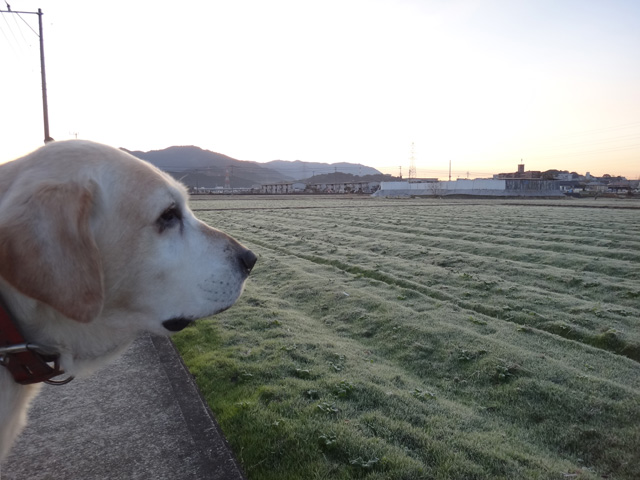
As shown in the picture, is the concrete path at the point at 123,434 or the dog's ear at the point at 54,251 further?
the concrete path at the point at 123,434

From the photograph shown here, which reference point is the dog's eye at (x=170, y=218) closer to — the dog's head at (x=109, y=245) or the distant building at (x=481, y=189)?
the dog's head at (x=109, y=245)

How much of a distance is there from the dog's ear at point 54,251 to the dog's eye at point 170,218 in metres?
0.43

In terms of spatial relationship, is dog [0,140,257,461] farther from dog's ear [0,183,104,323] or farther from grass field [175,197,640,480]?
grass field [175,197,640,480]

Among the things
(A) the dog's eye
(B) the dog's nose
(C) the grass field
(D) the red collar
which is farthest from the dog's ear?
(C) the grass field

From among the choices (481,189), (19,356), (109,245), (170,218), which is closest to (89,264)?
(109,245)

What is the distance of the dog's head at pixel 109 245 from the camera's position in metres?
1.72

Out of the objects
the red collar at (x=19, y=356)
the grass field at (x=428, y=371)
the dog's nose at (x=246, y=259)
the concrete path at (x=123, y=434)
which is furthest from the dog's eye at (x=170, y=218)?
the grass field at (x=428, y=371)

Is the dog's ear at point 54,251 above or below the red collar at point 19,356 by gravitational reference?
above

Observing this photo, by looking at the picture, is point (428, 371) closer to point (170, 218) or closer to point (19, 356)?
point (170, 218)

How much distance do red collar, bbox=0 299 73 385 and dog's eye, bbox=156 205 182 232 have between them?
764mm

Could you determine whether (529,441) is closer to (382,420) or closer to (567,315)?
(382,420)

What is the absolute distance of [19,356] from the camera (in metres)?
1.74

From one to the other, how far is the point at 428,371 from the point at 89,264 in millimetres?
4346

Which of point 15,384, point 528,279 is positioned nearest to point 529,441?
point 15,384
